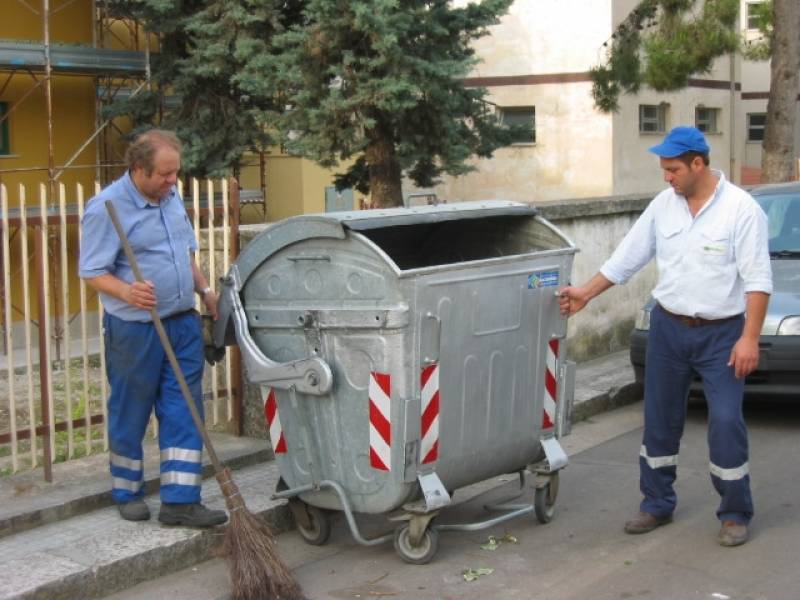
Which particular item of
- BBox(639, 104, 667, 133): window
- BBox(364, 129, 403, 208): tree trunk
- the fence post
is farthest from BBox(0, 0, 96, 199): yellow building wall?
BBox(639, 104, 667, 133): window

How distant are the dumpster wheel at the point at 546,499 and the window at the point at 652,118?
68.6ft

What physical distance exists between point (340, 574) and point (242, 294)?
1.32m

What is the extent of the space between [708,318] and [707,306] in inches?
2.2

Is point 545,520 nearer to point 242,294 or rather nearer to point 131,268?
point 242,294

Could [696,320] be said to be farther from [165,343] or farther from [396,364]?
[165,343]

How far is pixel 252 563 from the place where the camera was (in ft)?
15.0

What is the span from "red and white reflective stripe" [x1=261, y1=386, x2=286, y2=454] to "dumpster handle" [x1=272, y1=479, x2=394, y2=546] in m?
0.19

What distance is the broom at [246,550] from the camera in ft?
14.9

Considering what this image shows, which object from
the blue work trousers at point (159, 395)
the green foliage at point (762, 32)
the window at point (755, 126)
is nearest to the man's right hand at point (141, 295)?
the blue work trousers at point (159, 395)

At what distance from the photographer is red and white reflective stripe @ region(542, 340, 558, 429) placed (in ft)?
17.6

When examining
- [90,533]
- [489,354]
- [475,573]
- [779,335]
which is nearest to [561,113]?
[779,335]

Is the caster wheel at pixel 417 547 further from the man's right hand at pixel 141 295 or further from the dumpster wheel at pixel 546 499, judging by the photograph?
the man's right hand at pixel 141 295

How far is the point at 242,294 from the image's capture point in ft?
17.2

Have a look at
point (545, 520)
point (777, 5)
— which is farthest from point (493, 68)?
point (545, 520)
